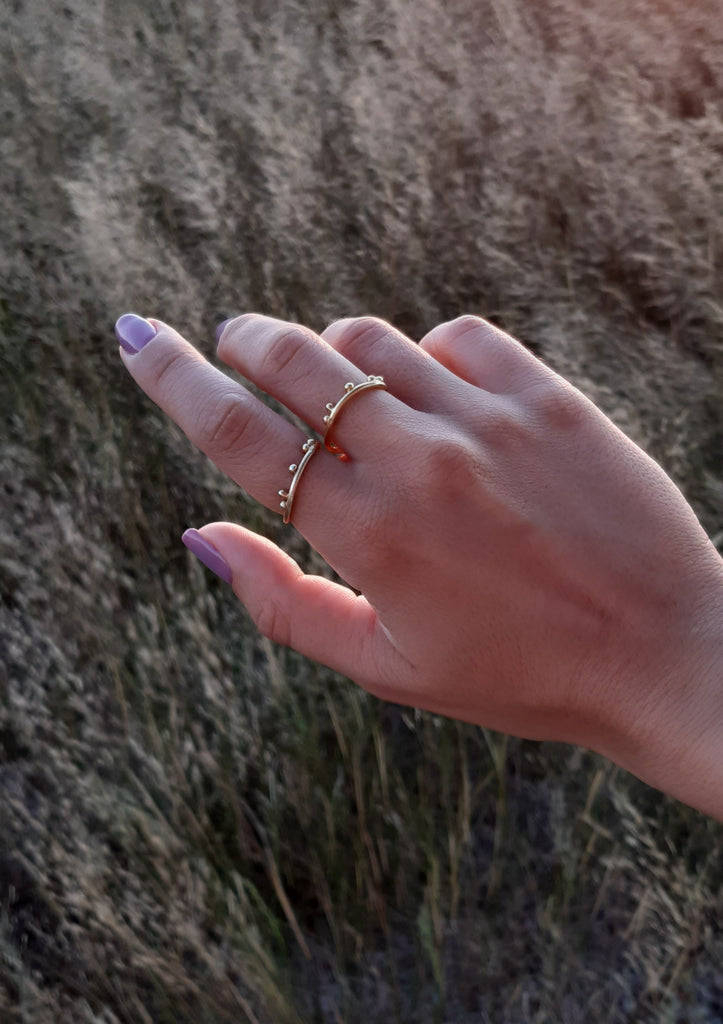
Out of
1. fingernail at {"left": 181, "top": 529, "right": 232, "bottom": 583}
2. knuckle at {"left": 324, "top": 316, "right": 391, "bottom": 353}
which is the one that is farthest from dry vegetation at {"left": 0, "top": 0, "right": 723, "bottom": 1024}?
knuckle at {"left": 324, "top": 316, "right": 391, "bottom": 353}

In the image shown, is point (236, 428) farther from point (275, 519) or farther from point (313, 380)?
point (275, 519)

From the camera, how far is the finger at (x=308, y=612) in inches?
42.4

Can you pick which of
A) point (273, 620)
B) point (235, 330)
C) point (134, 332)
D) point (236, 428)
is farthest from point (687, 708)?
point (134, 332)

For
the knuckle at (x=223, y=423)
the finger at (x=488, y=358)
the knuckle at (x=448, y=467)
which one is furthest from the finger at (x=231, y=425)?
the finger at (x=488, y=358)

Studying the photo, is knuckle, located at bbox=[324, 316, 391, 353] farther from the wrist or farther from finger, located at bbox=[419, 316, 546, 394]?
the wrist

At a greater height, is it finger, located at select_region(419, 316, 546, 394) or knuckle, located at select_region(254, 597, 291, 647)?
finger, located at select_region(419, 316, 546, 394)

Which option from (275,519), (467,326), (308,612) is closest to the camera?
(308,612)

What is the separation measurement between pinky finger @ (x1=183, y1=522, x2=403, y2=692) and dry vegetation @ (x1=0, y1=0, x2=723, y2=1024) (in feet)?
1.00

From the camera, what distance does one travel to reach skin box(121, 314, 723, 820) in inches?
40.1

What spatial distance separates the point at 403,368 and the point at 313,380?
0.12 metres

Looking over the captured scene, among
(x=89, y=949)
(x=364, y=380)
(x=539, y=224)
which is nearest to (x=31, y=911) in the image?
(x=89, y=949)

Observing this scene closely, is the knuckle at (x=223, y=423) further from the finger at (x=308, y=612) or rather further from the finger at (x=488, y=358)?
the finger at (x=488, y=358)

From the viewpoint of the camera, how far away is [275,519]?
168 centimetres

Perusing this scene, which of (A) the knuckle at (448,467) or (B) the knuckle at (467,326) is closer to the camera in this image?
(A) the knuckle at (448,467)
